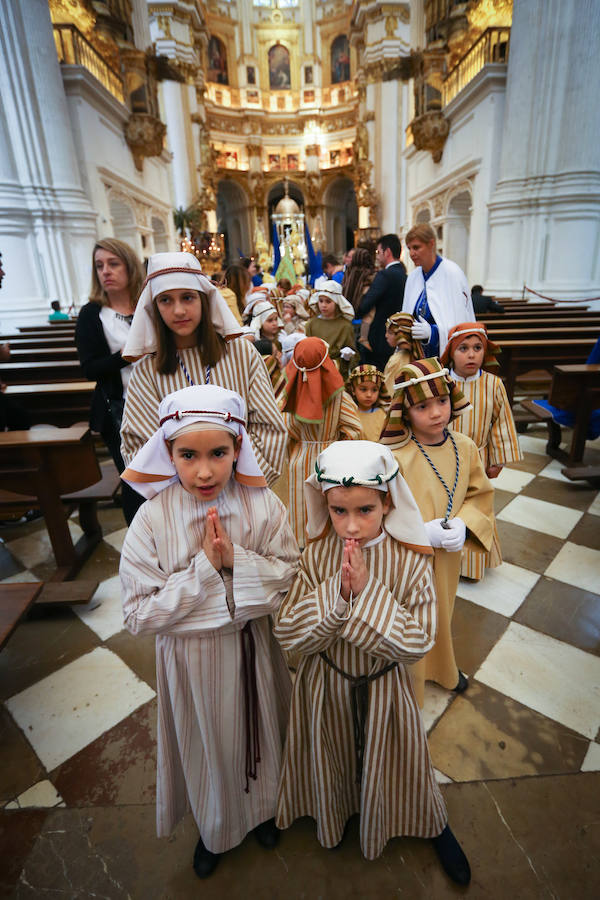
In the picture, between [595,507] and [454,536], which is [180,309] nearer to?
[454,536]

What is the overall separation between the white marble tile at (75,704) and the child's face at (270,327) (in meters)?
2.84

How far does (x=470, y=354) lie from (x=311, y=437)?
0.93 m

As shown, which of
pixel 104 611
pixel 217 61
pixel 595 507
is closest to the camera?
pixel 104 611

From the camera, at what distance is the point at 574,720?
67.6 inches

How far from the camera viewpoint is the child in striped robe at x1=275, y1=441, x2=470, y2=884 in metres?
1.07

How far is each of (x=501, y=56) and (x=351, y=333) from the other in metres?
9.28

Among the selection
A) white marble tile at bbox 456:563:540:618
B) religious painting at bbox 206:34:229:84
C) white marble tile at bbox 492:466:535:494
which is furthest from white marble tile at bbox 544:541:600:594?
religious painting at bbox 206:34:229:84

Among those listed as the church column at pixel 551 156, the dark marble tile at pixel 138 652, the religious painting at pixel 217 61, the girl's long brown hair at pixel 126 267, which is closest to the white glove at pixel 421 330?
the girl's long brown hair at pixel 126 267

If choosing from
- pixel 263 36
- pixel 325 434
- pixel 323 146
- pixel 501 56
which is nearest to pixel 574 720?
pixel 325 434

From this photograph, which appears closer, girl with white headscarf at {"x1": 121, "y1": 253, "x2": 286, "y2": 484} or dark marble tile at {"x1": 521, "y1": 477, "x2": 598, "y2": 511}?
girl with white headscarf at {"x1": 121, "y1": 253, "x2": 286, "y2": 484}

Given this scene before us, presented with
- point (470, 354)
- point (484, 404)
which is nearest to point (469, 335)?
point (470, 354)

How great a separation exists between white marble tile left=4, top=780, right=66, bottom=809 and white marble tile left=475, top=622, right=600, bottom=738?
166cm

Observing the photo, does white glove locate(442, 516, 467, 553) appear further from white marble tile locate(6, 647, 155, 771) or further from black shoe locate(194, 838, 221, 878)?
white marble tile locate(6, 647, 155, 771)

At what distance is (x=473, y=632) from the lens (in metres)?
2.15
